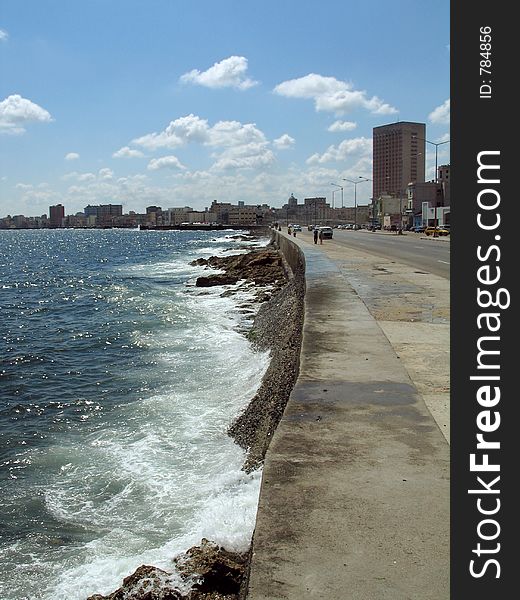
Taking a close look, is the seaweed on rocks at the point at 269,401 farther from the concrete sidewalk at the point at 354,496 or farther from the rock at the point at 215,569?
the rock at the point at 215,569

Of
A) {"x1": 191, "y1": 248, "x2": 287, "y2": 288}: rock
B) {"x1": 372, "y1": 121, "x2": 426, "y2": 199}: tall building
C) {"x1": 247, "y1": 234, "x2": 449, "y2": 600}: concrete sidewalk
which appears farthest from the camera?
{"x1": 372, "y1": 121, "x2": 426, "y2": 199}: tall building

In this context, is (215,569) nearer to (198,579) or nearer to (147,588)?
(198,579)

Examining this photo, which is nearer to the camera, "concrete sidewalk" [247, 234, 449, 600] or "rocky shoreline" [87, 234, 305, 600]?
"concrete sidewalk" [247, 234, 449, 600]

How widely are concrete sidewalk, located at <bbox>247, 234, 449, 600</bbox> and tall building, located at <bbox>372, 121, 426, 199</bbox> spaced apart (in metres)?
168

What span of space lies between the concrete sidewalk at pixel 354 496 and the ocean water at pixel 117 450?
2.88ft

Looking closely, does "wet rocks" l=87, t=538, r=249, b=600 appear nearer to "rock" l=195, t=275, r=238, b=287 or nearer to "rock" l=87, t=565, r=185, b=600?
"rock" l=87, t=565, r=185, b=600

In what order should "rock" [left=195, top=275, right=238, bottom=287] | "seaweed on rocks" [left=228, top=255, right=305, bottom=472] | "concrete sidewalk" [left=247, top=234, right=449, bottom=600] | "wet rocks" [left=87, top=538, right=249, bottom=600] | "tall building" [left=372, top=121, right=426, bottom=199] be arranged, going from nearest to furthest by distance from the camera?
"concrete sidewalk" [left=247, top=234, right=449, bottom=600]
"wet rocks" [left=87, top=538, right=249, bottom=600]
"seaweed on rocks" [left=228, top=255, right=305, bottom=472]
"rock" [left=195, top=275, right=238, bottom=287]
"tall building" [left=372, top=121, right=426, bottom=199]

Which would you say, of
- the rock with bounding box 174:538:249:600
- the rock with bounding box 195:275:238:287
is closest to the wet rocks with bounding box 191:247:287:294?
the rock with bounding box 195:275:238:287

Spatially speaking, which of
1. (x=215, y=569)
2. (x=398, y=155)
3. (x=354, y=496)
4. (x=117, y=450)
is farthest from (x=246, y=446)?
(x=398, y=155)

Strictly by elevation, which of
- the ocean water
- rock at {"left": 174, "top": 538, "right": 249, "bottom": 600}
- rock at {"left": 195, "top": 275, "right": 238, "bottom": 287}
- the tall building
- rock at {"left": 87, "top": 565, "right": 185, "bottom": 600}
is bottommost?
the ocean water

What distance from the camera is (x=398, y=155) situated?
17800 cm

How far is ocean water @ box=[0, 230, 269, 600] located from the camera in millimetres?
5496

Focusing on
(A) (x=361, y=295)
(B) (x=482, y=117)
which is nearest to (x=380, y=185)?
(A) (x=361, y=295)

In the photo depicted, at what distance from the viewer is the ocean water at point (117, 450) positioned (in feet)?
18.0
